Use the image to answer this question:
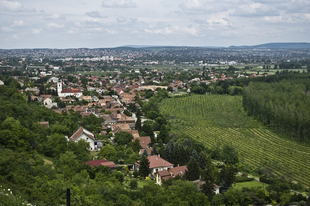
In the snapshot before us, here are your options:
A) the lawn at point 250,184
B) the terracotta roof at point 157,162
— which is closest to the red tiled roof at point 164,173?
the terracotta roof at point 157,162

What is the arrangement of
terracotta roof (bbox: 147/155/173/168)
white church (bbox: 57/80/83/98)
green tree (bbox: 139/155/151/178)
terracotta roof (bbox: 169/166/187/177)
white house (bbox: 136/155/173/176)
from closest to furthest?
green tree (bbox: 139/155/151/178) → terracotta roof (bbox: 169/166/187/177) → white house (bbox: 136/155/173/176) → terracotta roof (bbox: 147/155/173/168) → white church (bbox: 57/80/83/98)

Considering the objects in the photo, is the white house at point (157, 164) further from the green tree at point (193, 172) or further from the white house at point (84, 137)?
the white house at point (84, 137)

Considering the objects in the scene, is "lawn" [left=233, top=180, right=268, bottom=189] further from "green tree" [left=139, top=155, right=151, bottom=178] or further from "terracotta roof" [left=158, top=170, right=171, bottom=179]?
"green tree" [left=139, top=155, right=151, bottom=178]

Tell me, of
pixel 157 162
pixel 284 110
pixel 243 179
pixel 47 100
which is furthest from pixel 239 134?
pixel 47 100

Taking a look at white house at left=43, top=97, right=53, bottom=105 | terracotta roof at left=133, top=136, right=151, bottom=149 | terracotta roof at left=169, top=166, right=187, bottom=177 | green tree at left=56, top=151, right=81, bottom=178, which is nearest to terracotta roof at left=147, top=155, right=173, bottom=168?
terracotta roof at left=169, top=166, right=187, bottom=177

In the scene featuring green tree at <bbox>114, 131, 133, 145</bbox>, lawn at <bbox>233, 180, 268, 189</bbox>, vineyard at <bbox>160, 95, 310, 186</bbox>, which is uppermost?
green tree at <bbox>114, 131, 133, 145</bbox>

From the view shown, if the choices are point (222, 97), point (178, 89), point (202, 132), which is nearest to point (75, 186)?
point (202, 132)

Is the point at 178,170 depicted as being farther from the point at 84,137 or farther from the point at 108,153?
the point at 84,137

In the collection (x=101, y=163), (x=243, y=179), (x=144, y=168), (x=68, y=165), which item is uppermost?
(x=68, y=165)
